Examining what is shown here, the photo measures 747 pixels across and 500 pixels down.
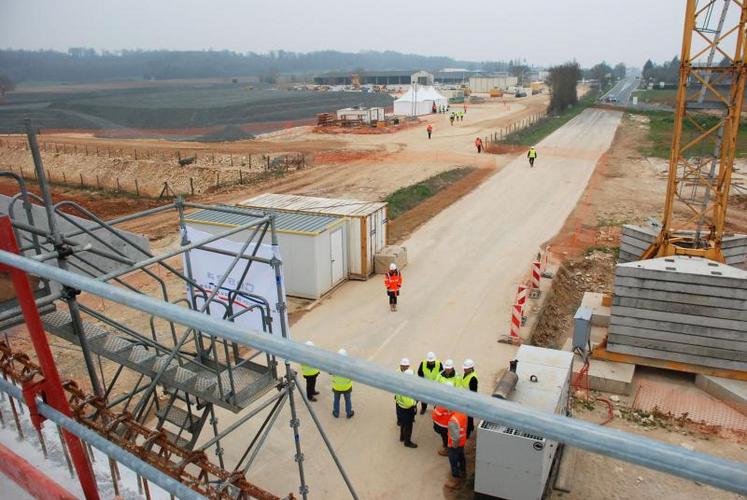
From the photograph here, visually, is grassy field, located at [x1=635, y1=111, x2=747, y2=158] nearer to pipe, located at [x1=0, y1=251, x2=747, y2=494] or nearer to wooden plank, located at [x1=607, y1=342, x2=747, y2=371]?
wooden plank, located at [x1=607, y1=342, x2=747, y2=371]

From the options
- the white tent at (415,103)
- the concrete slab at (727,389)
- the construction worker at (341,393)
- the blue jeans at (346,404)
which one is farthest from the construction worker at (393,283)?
the white tent at (415,103)

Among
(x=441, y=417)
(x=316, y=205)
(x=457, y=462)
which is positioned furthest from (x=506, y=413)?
(x=316, y=205)

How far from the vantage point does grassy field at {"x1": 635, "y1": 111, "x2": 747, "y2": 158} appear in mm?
39509

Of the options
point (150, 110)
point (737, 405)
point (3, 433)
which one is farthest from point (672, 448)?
point (150, 110)

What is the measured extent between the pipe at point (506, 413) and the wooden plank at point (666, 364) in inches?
463

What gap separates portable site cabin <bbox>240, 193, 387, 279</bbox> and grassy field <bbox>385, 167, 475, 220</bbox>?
21.5 ft

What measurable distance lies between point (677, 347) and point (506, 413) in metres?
11.8

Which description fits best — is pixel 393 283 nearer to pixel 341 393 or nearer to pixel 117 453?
pixel 341 393

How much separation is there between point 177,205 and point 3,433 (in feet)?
15.1

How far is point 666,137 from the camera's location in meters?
47.5

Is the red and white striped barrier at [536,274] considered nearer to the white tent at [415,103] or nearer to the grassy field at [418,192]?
the grassy field at [418,192]

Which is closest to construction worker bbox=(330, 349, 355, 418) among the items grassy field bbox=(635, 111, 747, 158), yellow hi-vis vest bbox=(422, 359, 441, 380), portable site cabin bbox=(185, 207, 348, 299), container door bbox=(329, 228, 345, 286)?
yellow hi-vis vest bbox=(422, 359, 441, 380)

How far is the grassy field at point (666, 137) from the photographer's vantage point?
130ft

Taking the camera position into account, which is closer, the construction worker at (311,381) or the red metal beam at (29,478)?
the red metal beam at (29,478)
